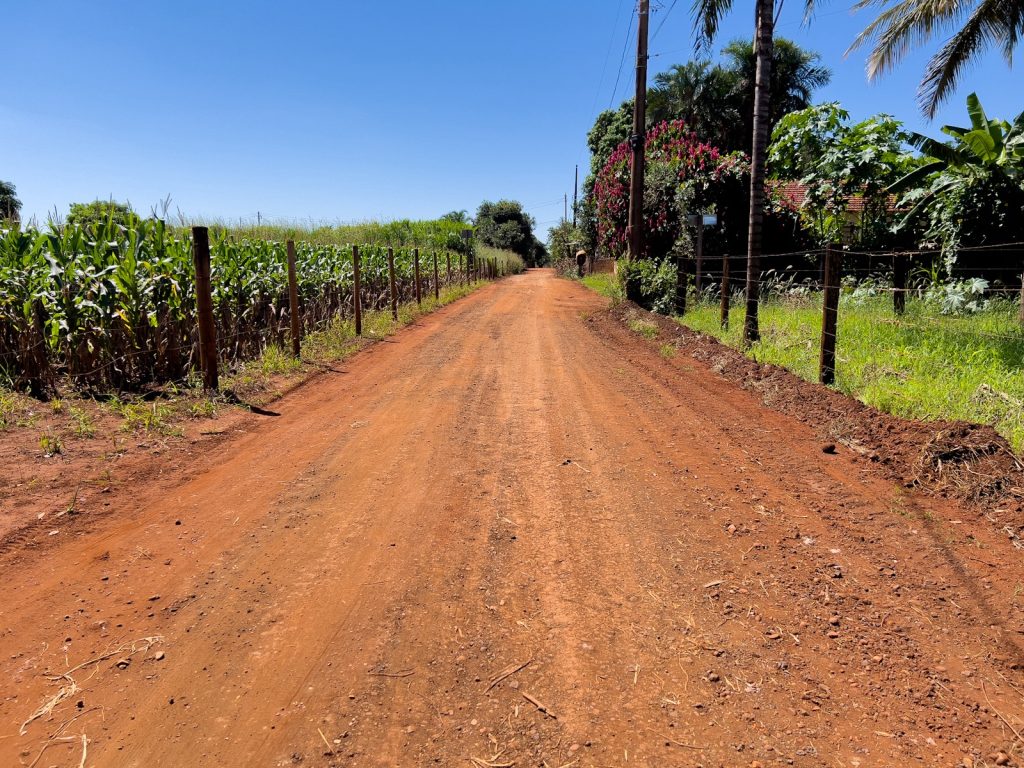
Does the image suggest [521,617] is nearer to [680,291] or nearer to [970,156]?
[680,291]

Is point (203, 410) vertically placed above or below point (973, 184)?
below

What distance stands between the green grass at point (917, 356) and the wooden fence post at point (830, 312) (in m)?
0.16

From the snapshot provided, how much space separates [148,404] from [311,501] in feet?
10.5

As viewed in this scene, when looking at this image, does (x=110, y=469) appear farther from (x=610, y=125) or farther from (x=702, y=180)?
(x=610, y=125)

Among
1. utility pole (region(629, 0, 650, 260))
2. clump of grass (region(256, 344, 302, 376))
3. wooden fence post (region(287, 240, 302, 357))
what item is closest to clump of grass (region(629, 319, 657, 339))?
utility pole (region(629, 0, 650, 260))

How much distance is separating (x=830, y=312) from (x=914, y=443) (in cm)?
237

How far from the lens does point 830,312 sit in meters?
6.84

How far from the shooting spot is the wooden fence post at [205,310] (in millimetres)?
6965

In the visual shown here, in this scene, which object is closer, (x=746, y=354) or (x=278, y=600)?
(x=278, y=600)

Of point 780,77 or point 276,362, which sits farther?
point 780,77

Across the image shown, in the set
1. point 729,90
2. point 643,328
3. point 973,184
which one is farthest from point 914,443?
point 729,90

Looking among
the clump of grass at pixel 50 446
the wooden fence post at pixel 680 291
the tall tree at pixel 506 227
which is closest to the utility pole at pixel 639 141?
the wooden fence post at pixel 680 291

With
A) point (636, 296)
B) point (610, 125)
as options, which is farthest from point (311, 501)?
point (610, 125)

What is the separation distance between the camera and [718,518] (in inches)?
158
